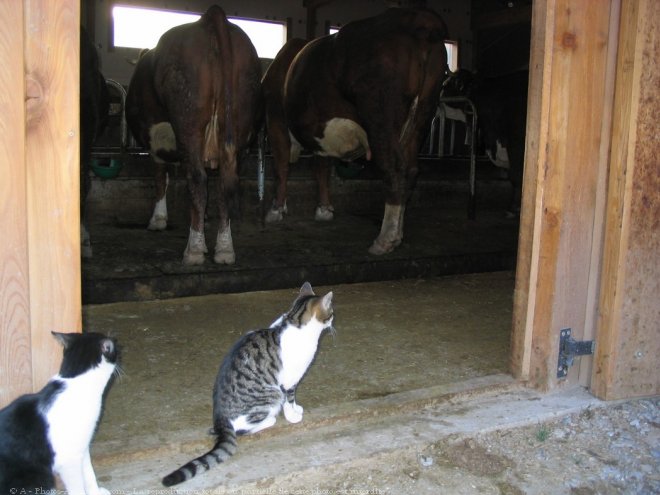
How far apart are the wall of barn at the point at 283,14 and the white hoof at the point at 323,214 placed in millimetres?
4297

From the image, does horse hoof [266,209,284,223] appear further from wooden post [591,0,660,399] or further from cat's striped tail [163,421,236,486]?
cat's striped tail [163,421,236,486]

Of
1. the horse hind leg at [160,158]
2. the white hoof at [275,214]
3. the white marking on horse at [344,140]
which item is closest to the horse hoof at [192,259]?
the horse hind leg at [160,158]

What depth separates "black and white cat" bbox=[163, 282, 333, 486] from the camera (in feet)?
9.00

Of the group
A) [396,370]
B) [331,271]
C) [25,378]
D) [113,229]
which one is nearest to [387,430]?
[396,370]

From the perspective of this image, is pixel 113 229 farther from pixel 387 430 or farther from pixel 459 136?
pixel 459 136

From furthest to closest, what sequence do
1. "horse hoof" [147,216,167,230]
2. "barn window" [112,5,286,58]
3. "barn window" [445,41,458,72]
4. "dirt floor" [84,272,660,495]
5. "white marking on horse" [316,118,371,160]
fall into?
"barn window" [445,41,458,72] → "barn window" [112,5,286,58] → "horse hoof" [147,216,167,230] → "white marking on horse" [316,118,371,160] → "dirt floor" [84,272,660,495]

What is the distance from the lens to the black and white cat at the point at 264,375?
2.74m

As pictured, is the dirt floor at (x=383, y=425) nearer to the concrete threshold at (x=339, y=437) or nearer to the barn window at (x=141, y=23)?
the concrete threshold at (x=339, y=437)

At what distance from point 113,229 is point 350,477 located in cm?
500

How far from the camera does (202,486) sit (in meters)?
2.43

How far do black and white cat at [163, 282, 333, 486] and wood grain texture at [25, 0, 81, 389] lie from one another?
0.67m

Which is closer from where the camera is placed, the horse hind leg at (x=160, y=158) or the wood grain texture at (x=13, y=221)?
the wood grain texture at (x=13, y=221)

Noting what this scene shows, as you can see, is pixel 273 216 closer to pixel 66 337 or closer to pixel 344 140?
pixel 344 140

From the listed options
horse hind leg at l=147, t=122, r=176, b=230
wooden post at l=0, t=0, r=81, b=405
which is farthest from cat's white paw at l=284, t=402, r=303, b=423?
horse hind leg at l=147, t=122, r=176, b=230
